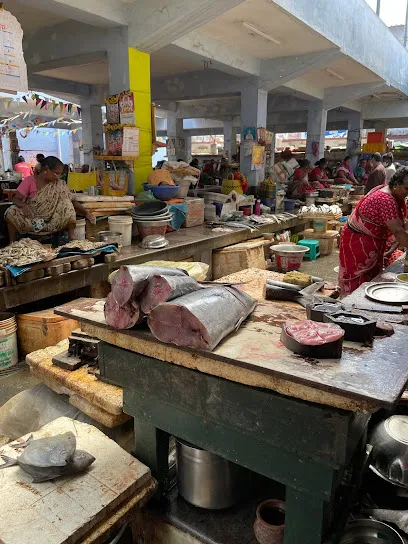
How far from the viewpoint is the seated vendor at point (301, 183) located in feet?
37.3

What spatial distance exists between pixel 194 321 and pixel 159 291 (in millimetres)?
241

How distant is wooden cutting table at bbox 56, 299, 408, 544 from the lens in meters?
1.57

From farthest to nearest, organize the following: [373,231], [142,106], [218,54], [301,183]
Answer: [301,183], [218,54], [142,106], [373,231]

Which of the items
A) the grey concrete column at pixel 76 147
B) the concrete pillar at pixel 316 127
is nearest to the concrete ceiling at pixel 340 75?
the concrete pillar at pixel 316 127

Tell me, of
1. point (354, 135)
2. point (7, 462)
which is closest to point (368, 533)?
point (7, 462)

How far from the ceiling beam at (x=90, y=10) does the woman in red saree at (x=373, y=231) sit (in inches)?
184

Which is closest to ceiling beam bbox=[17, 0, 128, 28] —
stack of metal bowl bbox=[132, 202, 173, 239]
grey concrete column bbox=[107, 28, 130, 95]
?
grey concrete column bbox=[107, 28, 130, 95]

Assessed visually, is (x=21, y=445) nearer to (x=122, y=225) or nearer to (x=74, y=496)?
(x=74, y=496)

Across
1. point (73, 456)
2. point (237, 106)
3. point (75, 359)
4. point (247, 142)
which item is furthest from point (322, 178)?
point (73, 456)

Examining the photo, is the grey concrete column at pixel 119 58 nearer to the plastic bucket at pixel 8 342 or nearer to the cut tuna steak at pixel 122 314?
the plastic bucket at pixel 8 342

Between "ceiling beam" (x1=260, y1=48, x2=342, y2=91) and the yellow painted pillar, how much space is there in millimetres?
4190

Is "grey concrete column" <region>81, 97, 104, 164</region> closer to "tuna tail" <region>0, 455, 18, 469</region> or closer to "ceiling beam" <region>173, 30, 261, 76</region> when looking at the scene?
"ceiling beam" <region>173, 30, 261, 76</region>

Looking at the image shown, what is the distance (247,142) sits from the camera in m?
10.5

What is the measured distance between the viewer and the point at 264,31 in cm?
819
